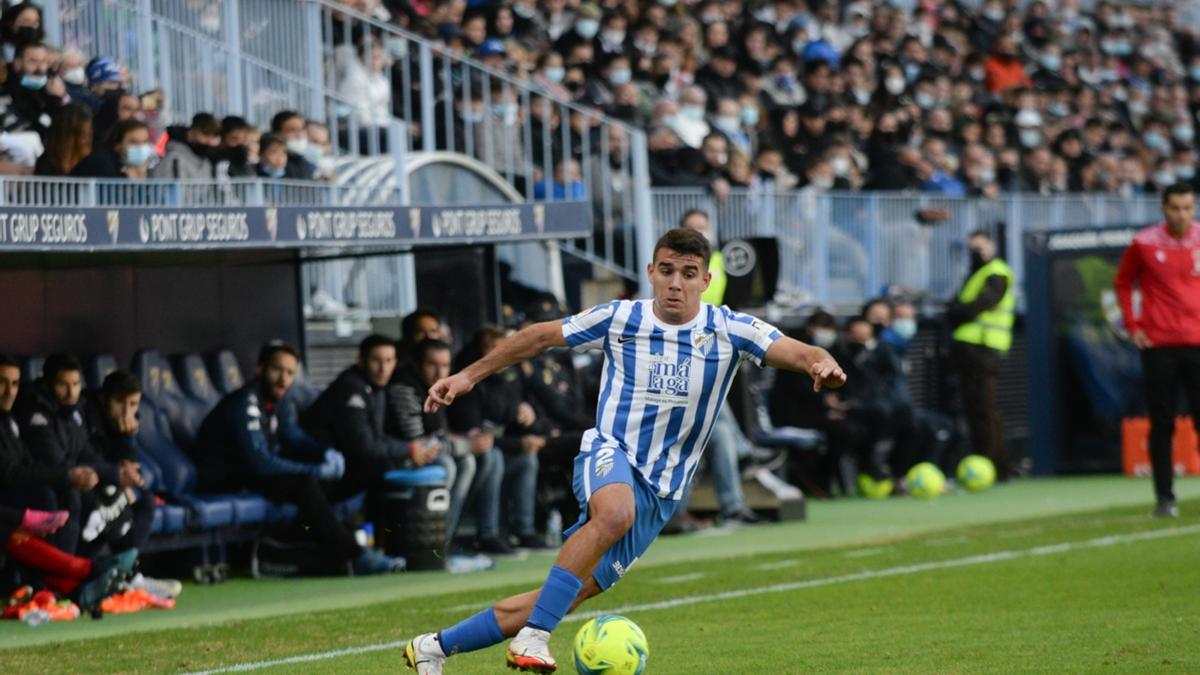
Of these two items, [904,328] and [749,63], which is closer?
[904,328]

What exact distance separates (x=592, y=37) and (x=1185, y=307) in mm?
8556

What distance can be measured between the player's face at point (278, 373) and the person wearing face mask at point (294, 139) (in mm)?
1614

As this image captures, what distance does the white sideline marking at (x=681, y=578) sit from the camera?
12.1m

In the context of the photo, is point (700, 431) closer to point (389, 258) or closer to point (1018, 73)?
point (389, 258)

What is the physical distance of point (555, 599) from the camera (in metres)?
7.33

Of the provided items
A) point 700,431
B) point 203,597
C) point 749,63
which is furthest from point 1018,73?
point 700,431

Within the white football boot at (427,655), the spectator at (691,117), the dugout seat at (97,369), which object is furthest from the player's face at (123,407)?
the spectator at (691,117)

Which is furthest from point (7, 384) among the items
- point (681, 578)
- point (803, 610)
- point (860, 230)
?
point (860, 230)

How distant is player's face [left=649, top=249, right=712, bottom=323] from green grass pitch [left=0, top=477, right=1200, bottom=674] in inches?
57.4

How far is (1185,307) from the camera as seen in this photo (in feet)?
49.0

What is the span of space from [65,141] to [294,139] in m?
2.60

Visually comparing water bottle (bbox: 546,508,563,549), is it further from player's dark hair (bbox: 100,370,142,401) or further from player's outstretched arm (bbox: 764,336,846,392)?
player's outstretched arm (bbox: 764,336,846,392)

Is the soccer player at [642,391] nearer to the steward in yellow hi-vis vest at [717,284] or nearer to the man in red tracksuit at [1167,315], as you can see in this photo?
the steward in yellow hi-vis vest at [717,284]

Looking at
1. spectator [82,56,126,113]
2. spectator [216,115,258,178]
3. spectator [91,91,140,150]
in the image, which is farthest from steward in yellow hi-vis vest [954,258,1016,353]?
spectator [91,91,140,150]
